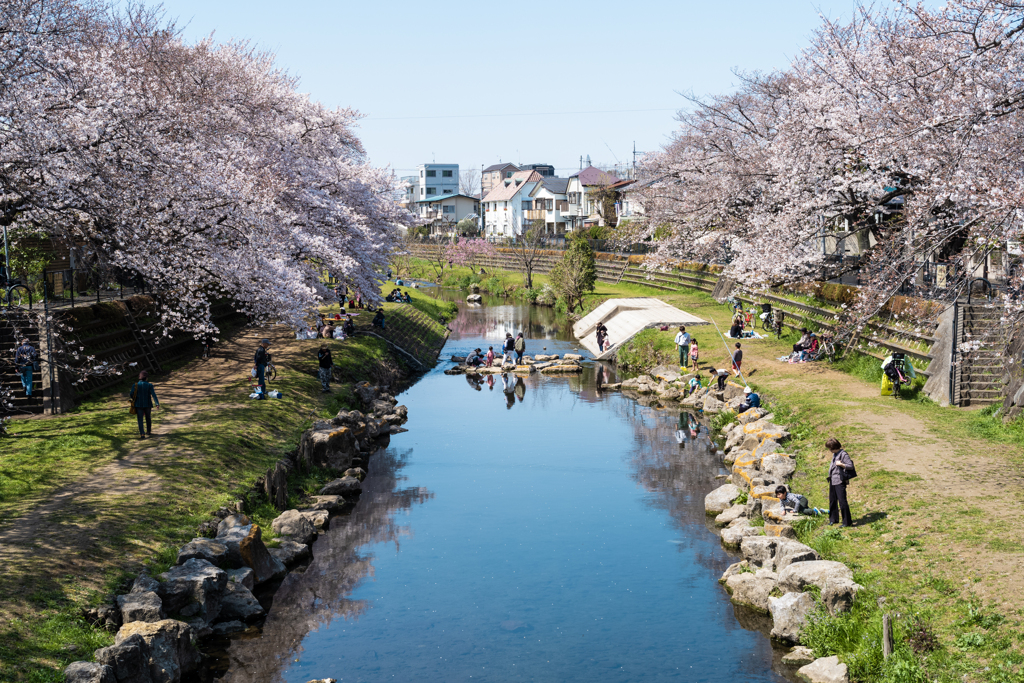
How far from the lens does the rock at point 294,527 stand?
20594 mm

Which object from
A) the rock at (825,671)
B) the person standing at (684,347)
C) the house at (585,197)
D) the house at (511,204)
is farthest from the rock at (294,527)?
the house at (511,204)

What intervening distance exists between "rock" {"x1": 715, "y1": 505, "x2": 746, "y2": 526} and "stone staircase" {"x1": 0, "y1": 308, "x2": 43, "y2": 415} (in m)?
18.9

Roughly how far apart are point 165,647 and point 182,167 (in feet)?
58.5

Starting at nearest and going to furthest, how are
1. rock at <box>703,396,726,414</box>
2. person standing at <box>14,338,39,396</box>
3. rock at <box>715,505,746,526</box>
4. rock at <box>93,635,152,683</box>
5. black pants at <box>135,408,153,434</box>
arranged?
1. rock at <box>93,635,152,683</box>
2. rock at <box>715,505,746,526</box>
3. black pants at <box>135,408,153,434</box>
4. person standing at <box>14,338,39,396</box>
5. rock at <box>703,396,726,414</box>

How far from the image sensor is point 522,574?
63.3 feet

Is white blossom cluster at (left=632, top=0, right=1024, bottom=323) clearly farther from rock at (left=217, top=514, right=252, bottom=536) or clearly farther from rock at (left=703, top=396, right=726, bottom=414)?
rock at (left=217, top=514, right=252, bottom=536)

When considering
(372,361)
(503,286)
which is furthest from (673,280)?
(372,361)

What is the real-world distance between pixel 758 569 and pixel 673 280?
1989 inches

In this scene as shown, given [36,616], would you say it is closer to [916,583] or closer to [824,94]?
[916,583]

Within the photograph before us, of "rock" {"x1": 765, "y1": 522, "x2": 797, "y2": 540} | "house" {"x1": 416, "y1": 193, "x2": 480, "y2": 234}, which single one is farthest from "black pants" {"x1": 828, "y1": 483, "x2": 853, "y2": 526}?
"house" {"x1": 416, "y1": 193, "x2": 480, "y2": 234}

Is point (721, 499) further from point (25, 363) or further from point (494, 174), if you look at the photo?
point (494, 174)

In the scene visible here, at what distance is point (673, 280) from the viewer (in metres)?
67.2

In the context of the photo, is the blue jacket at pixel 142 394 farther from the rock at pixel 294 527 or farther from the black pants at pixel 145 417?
the rock at pixel 294 527

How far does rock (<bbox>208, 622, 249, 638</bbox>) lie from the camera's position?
16.3 metres
